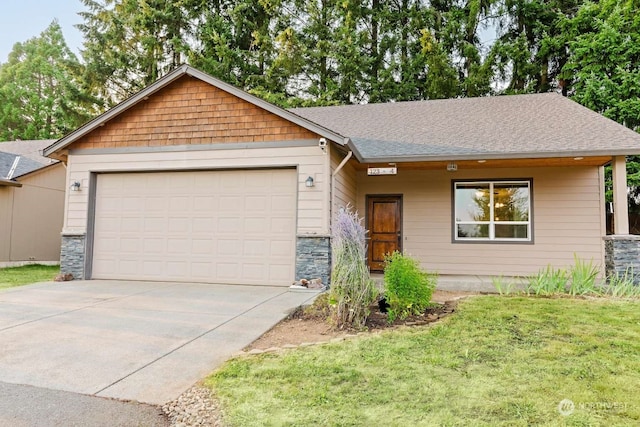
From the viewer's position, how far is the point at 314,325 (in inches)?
195

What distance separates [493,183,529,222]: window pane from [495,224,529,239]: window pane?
0.52 feet

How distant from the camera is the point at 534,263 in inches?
357

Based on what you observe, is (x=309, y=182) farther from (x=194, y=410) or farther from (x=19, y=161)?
(x=19, y=161)

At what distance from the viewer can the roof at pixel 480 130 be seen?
793 centimetres

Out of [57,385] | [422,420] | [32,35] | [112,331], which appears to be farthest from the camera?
[32,35]

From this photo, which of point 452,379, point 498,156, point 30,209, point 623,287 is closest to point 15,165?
point 30,209

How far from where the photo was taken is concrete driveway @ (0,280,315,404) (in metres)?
3.35

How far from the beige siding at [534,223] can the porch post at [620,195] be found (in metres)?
1.09

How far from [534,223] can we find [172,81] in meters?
8.26

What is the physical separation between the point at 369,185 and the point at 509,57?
1129cm

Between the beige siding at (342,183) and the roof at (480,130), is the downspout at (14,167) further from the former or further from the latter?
the beige siding at (342,183)

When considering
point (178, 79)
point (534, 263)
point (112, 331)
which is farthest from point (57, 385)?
point (534, 263)

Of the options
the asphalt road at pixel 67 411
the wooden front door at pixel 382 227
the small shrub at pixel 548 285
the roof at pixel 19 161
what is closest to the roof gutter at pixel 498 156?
the wooden front door at pixel 382 227

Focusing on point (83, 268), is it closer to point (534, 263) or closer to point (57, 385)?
point (57, 385)
